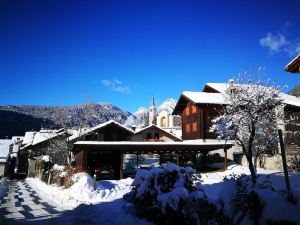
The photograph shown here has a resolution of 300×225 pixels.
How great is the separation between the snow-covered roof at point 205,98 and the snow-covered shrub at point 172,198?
2413 centimetres

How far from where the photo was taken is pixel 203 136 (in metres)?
34.5

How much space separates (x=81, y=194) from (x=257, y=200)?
12.1 metres

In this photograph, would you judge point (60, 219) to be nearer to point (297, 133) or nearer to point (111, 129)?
point (297, 133)

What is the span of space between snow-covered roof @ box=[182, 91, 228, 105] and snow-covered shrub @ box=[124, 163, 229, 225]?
79.2ft

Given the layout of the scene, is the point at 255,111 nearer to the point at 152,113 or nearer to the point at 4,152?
the point at 4,152

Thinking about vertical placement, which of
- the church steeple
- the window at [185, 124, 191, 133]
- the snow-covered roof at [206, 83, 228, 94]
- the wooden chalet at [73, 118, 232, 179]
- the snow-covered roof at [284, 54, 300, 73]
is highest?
the church steeple

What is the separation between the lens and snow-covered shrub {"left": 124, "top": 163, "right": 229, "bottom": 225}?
7.63m

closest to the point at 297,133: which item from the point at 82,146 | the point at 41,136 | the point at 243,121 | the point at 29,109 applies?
the point at 243,121

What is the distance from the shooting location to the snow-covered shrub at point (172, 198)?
7.63 m

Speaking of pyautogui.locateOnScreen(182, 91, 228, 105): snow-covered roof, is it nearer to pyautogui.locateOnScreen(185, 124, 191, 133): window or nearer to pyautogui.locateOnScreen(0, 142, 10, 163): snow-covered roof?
pyautogui.locateOnScreen(185, 124, 191, 133): window

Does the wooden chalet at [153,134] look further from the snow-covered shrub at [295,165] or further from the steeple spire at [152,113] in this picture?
the steeple spire at [152,113]

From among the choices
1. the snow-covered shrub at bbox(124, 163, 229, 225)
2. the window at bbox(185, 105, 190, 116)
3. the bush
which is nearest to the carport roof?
the window at bbox(185, 105, 190, 116)

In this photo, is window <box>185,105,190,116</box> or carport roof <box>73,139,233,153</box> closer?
carport roof <box>73,139,233,153</box>

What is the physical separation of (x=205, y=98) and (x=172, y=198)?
93.5ft
